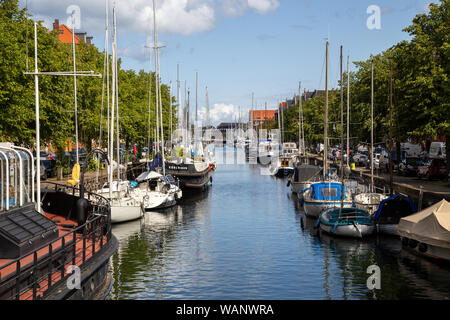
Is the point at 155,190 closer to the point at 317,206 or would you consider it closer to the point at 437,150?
the point at 317,206

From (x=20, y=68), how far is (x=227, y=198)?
1113 inches

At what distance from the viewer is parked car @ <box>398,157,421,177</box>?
58.0m

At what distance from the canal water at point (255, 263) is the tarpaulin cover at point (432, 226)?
113cm

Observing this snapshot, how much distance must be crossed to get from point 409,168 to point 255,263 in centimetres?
3456

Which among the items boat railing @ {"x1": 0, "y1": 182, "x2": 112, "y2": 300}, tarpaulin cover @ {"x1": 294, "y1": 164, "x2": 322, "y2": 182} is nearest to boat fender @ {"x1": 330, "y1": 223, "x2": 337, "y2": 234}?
boat railing @ {"x1": 0, "y1": 182, "x2": 112, "y2": 300}

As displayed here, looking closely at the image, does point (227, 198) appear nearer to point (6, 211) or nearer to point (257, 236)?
point (257, 236)

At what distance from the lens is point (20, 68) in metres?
37.7

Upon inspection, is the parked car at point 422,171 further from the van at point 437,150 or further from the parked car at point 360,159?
the parked car at point 360,159

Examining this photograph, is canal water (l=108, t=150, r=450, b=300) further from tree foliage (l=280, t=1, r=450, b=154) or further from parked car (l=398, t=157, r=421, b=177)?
parked car (l=398, t=157, r=421, b=177)

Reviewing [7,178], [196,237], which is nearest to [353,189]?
[196,237]

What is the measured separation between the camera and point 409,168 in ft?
191

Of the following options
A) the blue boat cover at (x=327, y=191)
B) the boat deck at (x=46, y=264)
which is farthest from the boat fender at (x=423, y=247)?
the boat deck at (x=46, y=264)

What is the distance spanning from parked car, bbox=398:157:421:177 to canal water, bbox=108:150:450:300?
18470 millimetres
